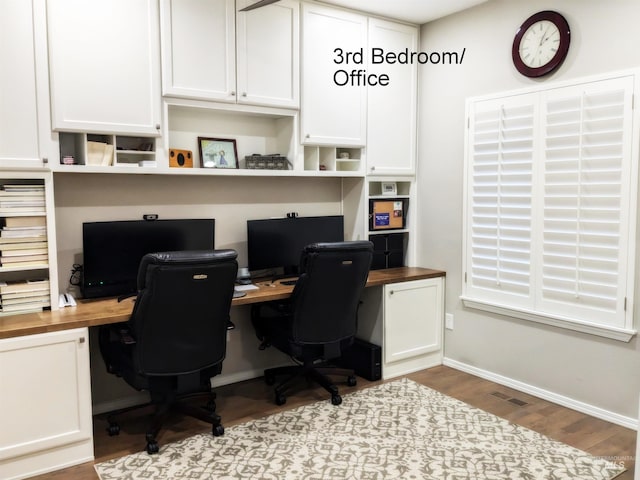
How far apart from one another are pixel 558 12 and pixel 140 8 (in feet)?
8.37

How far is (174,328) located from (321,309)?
3.16 ft

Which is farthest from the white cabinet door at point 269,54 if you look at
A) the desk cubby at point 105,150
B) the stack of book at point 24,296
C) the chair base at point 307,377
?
the chair base at point 307,377

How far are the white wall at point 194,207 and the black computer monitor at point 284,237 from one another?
20 cm

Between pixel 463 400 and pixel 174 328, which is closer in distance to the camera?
pixel 174 328

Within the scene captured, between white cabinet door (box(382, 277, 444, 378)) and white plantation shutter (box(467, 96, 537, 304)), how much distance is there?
1.20 feet

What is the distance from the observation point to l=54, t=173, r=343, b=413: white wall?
320 cm

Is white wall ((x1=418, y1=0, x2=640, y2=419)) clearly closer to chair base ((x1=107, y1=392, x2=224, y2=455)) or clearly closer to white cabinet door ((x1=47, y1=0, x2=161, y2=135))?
chair base ((x1=107, y1=392, x2=224, y2=455))

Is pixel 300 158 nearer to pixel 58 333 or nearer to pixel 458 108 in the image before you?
pixel 458 108

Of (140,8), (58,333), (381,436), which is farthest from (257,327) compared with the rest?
(140,8)

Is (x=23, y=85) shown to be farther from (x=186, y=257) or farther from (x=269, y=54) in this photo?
(x=269, y=54)

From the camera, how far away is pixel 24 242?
9.18ft

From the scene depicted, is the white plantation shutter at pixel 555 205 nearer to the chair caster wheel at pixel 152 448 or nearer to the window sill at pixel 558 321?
the window sill at pixel 558 321

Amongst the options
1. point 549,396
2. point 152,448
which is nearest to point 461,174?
point 549,396

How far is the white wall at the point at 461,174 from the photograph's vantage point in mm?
3109
